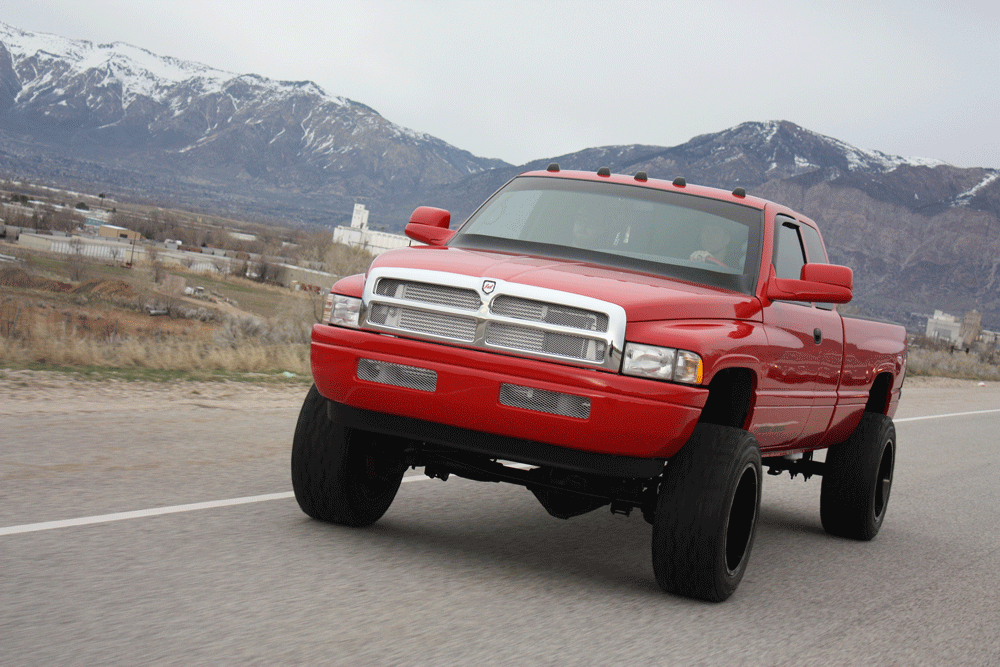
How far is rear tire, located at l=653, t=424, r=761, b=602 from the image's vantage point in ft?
15.5

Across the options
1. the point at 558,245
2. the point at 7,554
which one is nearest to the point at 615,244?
the point at 558,245

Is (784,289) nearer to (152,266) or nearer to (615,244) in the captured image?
(615,244)

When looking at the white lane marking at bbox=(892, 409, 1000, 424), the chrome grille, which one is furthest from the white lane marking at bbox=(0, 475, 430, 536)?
the white lane marking at bbox=(892, 409, 1000, 424)

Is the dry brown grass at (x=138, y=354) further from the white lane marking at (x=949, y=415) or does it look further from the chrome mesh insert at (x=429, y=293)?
the white lane marking at (x=949, y=415)

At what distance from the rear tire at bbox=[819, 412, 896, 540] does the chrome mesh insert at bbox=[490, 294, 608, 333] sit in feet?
11.3

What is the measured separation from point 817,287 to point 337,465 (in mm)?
2601

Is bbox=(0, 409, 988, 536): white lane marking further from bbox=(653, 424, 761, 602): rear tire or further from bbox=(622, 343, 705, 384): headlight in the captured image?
bbox=(622, 343, 705, 384): headlight

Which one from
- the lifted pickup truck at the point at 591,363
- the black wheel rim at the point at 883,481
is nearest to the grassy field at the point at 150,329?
the lifted pickup truck at the point at 591,363

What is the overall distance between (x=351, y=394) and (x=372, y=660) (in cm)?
155

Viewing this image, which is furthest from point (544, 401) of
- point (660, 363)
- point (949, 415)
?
point (949, 415)

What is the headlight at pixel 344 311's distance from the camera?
5.05m

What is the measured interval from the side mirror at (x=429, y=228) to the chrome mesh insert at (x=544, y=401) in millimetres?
1812

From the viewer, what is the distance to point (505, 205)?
636 cm

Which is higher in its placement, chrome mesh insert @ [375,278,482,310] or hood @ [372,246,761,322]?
hood @ [372,246,761,322]
